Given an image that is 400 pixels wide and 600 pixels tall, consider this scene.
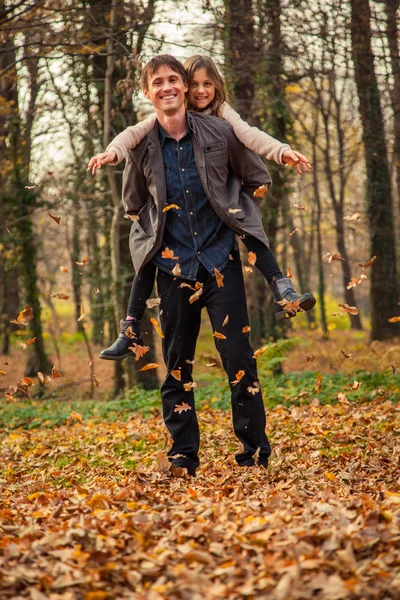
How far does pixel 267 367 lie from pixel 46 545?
26.0 ft

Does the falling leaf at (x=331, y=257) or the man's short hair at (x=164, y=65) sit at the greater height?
the man's short hair at (x=164, y=65)

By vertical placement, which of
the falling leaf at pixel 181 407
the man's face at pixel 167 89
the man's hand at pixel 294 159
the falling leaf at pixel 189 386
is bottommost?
the falling leaf at pixel 181 407

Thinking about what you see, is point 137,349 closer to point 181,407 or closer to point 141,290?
point 141,290

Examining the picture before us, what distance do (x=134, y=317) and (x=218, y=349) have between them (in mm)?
656

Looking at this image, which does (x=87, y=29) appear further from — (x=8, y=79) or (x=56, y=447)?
(x=56, y=447)

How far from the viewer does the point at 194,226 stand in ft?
15.0

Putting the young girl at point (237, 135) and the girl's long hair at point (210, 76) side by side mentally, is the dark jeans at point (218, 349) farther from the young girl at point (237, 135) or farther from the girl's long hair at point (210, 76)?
the girl's long hair at point (210, 76)

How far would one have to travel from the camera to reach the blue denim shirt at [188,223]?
4562mm

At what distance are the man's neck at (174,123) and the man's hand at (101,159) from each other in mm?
454

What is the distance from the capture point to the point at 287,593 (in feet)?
7.96

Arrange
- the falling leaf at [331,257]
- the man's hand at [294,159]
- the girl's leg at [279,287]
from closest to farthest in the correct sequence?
the girl's leg at [279,287] → the man's hand at [294,159] → the falling leaf at [331,257]

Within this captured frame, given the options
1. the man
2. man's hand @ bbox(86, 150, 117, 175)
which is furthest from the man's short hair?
man's hand @ bbox(86, 150, 117, 175)

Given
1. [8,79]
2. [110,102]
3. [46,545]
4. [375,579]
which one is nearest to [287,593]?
[375,579]

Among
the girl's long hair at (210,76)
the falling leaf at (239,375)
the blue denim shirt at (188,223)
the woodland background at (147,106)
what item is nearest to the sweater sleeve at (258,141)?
the girl's long hair at (210,76)
